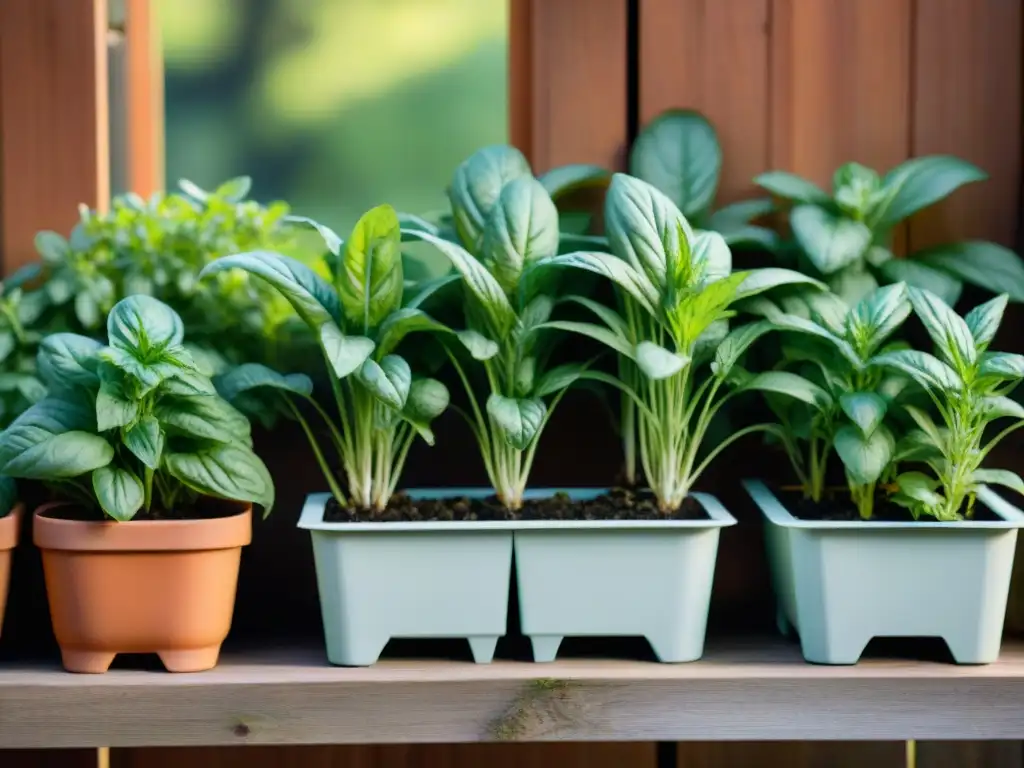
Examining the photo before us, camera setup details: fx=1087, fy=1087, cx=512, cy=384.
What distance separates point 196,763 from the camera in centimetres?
138

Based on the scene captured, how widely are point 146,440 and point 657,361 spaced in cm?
49

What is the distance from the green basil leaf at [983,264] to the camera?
123 cm

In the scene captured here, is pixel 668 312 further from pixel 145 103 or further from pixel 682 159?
pixel 145 103

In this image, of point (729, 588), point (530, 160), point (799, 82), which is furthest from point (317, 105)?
point (729, 588)

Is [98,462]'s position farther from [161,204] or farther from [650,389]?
[650,389]

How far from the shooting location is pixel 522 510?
3.81ft

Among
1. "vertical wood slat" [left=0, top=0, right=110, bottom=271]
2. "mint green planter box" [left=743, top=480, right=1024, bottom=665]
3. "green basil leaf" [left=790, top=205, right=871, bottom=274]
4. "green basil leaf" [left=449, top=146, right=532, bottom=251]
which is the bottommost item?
"mint green planter box" [left=743, top=480, right=1024, bottom=665]

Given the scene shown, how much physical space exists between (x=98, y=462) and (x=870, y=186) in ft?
2.87

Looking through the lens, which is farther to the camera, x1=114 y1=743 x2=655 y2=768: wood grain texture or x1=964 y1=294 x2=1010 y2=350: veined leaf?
x1=114 y1=743 x2=655 y2=768: wood grain texture

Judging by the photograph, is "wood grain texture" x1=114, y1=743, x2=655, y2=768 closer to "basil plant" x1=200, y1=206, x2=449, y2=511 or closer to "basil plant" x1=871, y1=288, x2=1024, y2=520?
"basil plant" x1=200, y1=206, x2=449, y2=511

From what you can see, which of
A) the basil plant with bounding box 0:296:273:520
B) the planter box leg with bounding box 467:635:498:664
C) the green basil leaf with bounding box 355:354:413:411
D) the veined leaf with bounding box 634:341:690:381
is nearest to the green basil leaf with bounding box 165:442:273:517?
the basil plant with bounding box 0:296:273:520

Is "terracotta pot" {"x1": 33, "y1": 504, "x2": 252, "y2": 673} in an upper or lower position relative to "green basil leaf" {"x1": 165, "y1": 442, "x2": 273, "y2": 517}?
lower

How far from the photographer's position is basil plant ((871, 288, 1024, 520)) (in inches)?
41.6

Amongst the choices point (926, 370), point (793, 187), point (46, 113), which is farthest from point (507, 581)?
point (46, 113)
